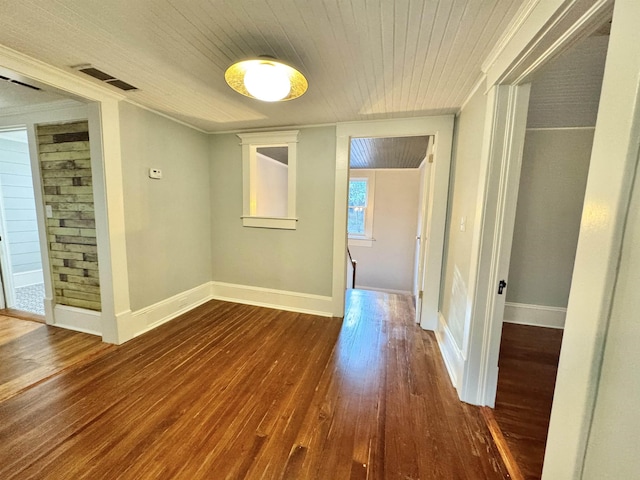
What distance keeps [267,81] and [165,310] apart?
2.69 metres

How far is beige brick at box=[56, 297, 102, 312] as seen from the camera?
2664mm

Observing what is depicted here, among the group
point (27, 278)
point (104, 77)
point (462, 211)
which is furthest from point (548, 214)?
point (27, 278)

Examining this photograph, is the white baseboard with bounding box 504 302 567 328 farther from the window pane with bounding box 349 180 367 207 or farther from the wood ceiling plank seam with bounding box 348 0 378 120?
the window pane with bounding box 349 180 367 207

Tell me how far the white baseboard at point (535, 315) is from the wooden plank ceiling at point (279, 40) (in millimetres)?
2600

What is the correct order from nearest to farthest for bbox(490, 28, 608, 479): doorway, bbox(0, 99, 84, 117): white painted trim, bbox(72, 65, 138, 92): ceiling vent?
bbox(72, 65, 138, 92): ceiling vent
bbox(490, 28, 608, 479): doorway
bbox(0, 99, 84, 117): white painted trim

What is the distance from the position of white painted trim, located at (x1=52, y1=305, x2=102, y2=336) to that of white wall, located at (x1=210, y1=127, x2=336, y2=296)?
1393 mm

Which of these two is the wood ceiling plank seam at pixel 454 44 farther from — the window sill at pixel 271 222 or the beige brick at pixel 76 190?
the beige brick at pixel 76 190

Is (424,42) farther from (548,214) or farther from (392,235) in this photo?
(392,235)

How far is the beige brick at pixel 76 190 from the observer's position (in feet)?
8.28

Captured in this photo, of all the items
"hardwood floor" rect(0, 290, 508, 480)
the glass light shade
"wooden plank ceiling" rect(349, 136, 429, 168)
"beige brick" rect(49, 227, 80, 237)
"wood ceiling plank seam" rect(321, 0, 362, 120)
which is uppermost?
"wooden plank ceiling" rect(349, 136, 429, 168)

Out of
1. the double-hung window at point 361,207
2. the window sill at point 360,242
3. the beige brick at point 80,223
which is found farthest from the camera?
the window sill at point 360,242

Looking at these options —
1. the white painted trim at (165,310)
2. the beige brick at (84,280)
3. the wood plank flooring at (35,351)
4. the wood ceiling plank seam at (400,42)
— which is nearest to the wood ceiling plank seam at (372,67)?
the wood ceiling plank seam at (400,42)

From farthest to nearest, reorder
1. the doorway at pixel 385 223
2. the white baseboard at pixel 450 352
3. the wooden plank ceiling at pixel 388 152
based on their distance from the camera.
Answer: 1. the doorway at pixel 385 223
2. the wooden plank ceiling at pixel 388 152
3. the white baseboard at pixel 450 352

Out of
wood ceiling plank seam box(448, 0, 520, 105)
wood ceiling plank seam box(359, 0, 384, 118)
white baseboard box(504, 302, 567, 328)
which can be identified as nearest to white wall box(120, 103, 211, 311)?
wood ceiling plank seam box(359, 0, 384, 118)
